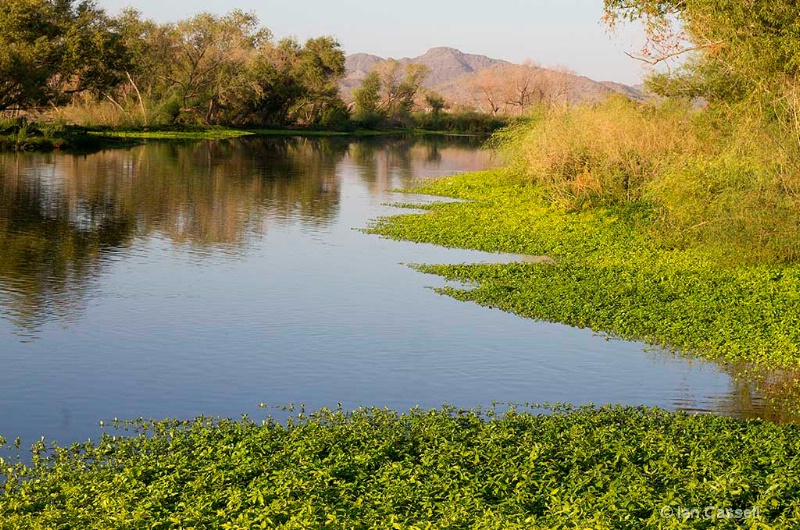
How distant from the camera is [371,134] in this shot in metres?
108

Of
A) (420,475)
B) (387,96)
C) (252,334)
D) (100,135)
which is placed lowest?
(252,334)

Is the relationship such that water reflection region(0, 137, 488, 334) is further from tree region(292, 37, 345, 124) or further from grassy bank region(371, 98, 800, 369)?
tree region(292, 37, 345, 124)

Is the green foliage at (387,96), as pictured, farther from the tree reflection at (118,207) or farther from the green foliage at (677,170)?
the green foliage at (677,170)

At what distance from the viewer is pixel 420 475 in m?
9.48

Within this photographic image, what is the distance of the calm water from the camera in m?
13.3

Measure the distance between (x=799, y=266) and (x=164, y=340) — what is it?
41.2ft

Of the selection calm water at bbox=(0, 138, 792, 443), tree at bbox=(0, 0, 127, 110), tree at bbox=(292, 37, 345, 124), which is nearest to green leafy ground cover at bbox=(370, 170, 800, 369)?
calm water at bbox=(0, 138, 792, 443)

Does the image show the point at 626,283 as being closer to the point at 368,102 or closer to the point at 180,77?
the point at 180,77

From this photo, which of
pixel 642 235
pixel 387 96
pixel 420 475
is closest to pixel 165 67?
pixel 387 96

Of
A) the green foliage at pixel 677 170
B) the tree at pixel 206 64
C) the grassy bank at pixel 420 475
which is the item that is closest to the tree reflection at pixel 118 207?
the grassy bank at pixel 420 475

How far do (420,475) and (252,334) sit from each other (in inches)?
→ 302

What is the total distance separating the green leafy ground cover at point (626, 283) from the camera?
16.1m

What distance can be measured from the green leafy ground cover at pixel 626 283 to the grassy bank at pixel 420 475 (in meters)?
4.43

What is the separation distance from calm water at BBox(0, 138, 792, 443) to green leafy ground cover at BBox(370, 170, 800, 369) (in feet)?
2.17
